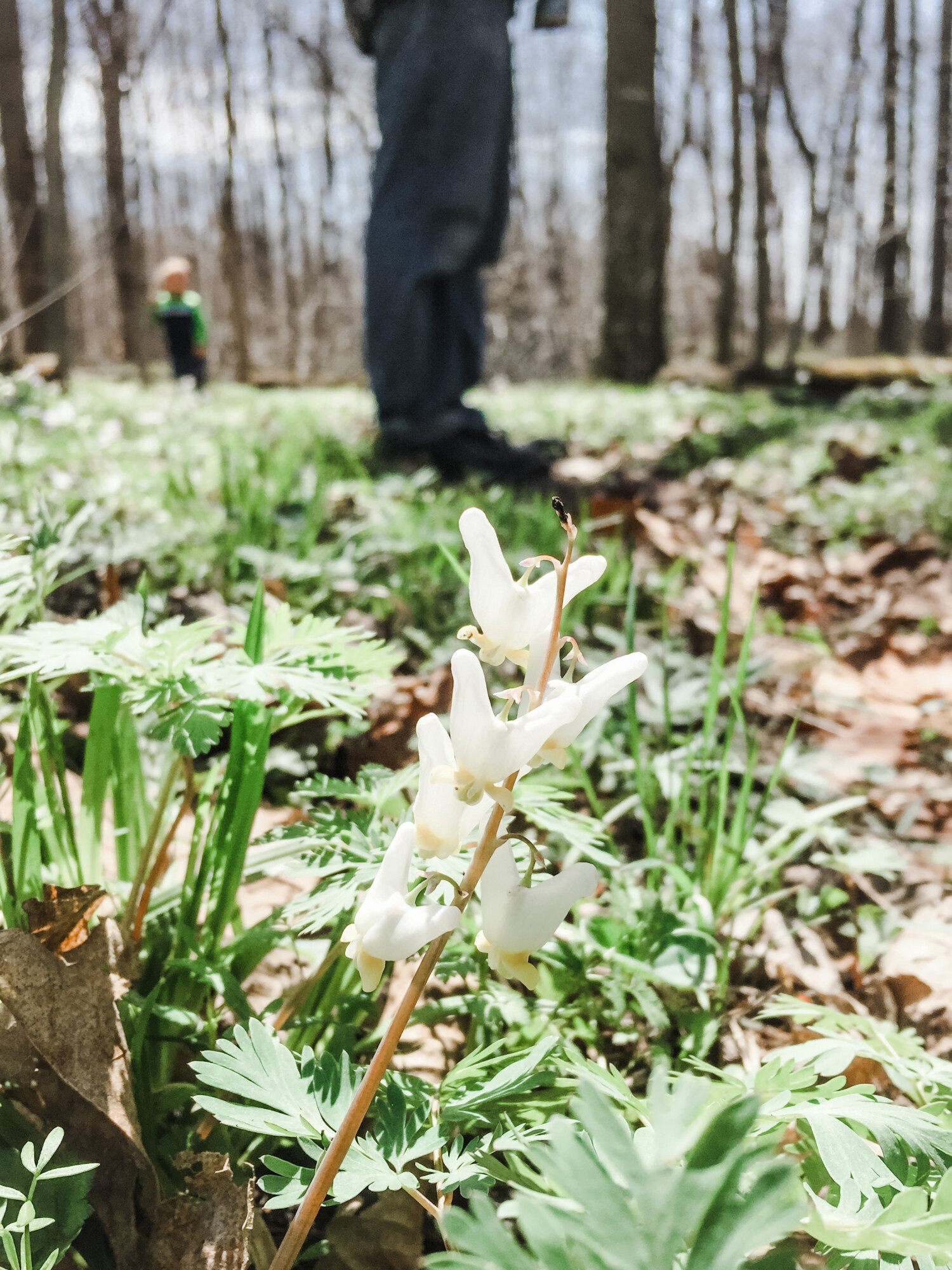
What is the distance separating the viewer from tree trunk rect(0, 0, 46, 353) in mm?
3080

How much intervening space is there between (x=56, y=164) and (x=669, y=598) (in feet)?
11.6

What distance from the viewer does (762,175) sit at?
14.2 metres

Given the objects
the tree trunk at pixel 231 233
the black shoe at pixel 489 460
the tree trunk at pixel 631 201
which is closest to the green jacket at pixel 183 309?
the tree trunk at pixel 231 233

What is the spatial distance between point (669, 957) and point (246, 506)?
73.0 inches

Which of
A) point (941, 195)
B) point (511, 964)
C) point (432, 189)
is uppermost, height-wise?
point (941, 195)

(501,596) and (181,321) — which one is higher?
(181,321)

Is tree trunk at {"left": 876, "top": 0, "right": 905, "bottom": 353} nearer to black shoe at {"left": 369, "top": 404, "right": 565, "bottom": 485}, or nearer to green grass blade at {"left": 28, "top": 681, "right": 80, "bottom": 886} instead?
black shoe at {"left": 369, "top": 404, "right": 565, "bottom": 485}

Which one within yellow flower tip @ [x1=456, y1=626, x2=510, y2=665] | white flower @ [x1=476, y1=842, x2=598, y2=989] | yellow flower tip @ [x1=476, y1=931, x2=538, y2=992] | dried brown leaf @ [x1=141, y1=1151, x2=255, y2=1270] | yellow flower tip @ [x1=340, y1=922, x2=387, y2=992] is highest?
yellow flower tip @ [x1=456, y1=626, x2=510, y2=665]

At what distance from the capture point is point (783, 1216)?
0.43 m

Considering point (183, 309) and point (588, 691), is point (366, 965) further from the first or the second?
point (183, 309)

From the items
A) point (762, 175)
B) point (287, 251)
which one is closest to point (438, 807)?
point (762, 175)

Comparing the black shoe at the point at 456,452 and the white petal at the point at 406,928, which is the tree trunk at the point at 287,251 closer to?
the black shoe at the point at 456,452

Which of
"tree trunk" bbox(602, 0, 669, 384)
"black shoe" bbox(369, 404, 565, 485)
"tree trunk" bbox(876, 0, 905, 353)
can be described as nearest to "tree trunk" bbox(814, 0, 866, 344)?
"tree trunk" bbox(876, 0, 905, 353)

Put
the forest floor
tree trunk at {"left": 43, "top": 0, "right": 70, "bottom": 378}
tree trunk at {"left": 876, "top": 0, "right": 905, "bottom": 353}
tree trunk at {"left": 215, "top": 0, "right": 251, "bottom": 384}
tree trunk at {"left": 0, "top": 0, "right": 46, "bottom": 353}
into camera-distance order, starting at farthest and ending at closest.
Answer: tree trunk at {"left": 876, "top": 0, "right": 905, "bottom": 353} < tree trunk at {"left": 215, "top": 0, "right": 251, "bottom": 384} < tree trunk at {"left": 43, "top": 0, "right": 70, "bottom": 378} < tree trunk at {"left": 0, "top": 0, "right": 46, "bottom": 353} < the forest floor
